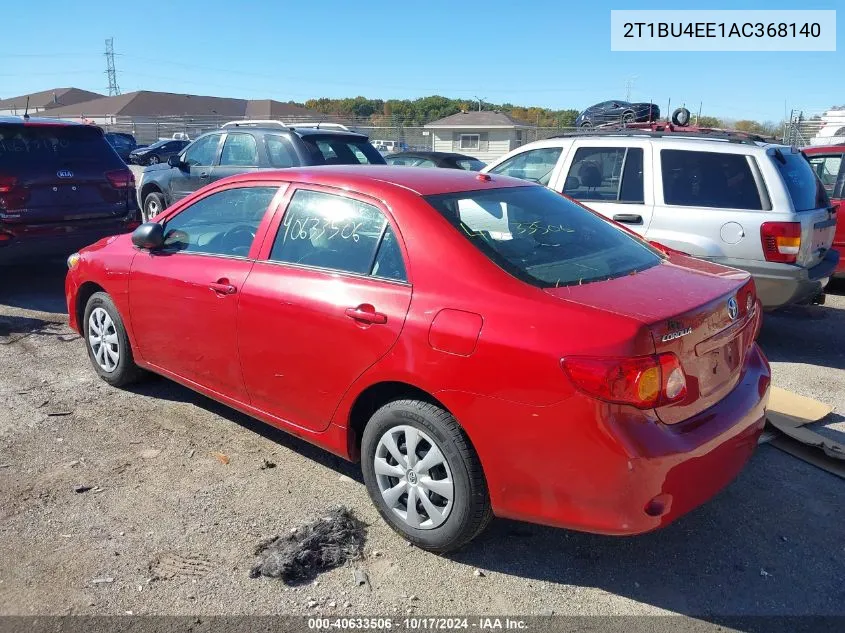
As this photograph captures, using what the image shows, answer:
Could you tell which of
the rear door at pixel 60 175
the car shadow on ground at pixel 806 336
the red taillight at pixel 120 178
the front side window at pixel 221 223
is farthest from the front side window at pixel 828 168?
the rear door at pixel 60 175

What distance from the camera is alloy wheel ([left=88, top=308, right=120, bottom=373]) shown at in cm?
499

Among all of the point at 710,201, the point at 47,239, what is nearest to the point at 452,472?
the point at 710,201

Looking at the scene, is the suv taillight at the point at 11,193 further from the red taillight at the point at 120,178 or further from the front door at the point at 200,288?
the front door at the point at 200,288

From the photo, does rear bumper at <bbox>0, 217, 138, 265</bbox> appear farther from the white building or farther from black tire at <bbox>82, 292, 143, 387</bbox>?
the white building

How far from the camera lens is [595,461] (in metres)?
2.65

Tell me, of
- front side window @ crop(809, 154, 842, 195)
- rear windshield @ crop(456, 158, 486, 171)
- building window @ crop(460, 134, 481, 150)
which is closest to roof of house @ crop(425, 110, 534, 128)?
building window @ crop(460, 134, 481, 150)

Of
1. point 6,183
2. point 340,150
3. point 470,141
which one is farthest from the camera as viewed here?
point 470,141

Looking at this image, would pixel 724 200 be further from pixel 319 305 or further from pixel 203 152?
pixel 203 152

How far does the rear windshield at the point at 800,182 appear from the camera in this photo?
230 inches

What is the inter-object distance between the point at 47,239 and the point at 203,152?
3600 millimetres

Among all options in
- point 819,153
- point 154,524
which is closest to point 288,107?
point 819,153

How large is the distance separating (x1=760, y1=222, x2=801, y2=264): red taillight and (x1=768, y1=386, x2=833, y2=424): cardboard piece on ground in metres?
1.24

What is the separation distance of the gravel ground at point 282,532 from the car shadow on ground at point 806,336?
5.22ft

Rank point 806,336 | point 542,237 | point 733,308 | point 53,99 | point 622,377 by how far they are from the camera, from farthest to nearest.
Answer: point 53,99, point 806,336, point 542,237, point 733,308, point 622,377
